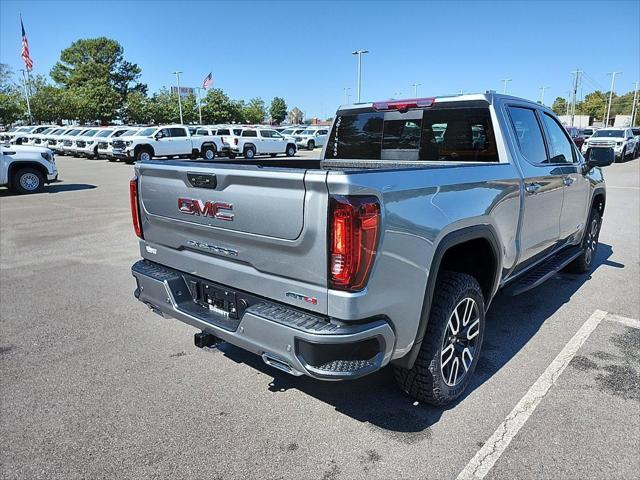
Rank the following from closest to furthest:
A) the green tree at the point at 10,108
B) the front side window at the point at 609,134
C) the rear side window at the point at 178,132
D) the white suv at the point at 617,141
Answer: the rear side window at the point at 178,132
the white suv at the point at 617,141
the front side window at the point at 609,134
the green tree at the point at 10,108

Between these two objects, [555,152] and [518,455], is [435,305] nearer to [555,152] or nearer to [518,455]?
[518,455]

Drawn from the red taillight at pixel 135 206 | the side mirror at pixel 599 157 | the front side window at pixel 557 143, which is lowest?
the red taillight at pixel 135 206

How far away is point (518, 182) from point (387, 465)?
2.22 metres

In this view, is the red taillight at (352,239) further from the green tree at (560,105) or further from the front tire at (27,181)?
the green tree at (560,105)

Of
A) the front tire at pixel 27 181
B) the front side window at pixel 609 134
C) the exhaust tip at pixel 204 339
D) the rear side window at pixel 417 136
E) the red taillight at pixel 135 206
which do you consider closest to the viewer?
the exhaust tip at pixel 204 339

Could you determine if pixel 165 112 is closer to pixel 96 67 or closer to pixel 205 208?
pixel 96 67

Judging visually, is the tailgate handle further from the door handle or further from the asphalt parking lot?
the door handle

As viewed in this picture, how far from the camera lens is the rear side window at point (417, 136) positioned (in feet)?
12.4

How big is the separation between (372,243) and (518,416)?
1630mm

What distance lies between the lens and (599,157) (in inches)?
201

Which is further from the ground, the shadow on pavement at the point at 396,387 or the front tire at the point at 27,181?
the front tire at the point at 27,181

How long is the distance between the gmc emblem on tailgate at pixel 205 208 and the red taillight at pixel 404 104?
84.6 inches

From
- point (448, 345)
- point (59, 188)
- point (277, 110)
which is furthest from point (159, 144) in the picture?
point (277, 110)

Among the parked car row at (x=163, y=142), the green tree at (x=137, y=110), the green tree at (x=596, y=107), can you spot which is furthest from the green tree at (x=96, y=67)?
the green tree at (x=596, y=107)
